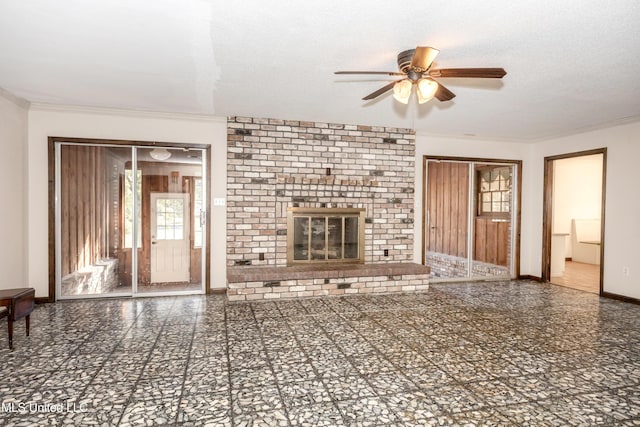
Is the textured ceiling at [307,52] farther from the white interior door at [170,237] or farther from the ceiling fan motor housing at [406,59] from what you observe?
the white interior door at [170,237]

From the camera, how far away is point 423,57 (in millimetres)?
2412

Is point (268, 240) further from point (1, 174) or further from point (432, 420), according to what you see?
point (432, 420)

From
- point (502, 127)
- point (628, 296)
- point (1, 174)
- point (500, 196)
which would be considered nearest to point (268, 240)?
point (1, 174)

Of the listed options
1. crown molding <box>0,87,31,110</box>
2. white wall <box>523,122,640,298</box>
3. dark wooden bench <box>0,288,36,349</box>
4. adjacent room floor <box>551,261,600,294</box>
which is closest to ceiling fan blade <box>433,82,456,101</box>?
white wall <box>523,122,640,298</box>

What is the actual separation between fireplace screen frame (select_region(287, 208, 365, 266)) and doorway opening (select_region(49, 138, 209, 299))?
117cm

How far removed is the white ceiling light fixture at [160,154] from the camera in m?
4.78

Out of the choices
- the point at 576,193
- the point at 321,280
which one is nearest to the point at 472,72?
the point at 321,280

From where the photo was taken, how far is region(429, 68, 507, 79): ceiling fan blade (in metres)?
2.45

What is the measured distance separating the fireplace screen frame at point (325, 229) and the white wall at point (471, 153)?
97 centimetres

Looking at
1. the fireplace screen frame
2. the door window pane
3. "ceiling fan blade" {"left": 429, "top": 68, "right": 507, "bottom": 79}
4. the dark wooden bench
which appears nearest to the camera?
"ceiling fan blade" {"left": 429, "top": 68, "right": 507, "bottom": 79}

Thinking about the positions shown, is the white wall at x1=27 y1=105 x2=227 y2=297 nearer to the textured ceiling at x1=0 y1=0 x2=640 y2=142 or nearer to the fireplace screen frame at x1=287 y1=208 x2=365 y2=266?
the textured ceiling at x1=0 y1=0 x2=640 y2=142

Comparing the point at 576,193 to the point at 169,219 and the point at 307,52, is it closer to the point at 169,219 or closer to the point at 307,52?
the point at 307,52

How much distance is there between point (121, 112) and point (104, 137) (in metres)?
0.39

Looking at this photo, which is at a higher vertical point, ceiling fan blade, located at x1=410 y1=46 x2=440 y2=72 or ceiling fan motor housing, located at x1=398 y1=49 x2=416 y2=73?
ceiling fan motor housing, located at x1=398 y1=49 x2=416 y2=73
